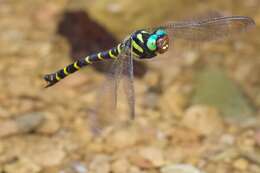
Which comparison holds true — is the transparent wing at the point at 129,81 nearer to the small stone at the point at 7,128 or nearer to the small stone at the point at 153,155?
the small stone at the point at 153,155

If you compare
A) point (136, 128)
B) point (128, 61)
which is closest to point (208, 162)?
point (136, 128)

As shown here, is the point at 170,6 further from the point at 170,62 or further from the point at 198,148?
the point at 198,148

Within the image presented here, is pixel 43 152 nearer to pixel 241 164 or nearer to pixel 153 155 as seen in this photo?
pixel 153 155

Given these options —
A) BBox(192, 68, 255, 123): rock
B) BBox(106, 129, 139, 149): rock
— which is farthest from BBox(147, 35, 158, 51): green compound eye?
BBox(192, 68, 255, 123): rock

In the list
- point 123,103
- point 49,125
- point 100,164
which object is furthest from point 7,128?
point 123,103

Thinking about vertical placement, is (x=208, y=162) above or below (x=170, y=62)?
below

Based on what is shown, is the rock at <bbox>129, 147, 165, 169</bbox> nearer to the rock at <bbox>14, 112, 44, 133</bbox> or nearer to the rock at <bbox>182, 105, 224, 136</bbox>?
the rock at <bbox>182, 105, 224, 136</bbox>

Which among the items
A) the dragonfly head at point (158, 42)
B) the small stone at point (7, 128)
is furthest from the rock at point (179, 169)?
the small stone at point (7, 128)
